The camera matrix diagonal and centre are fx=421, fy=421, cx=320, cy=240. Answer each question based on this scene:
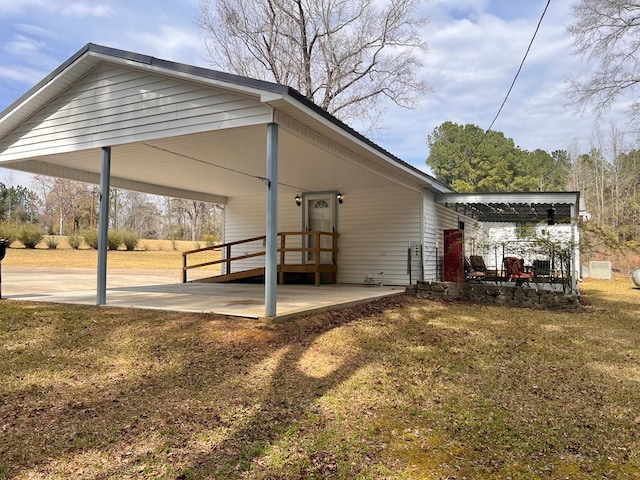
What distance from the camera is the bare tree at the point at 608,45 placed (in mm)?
15062

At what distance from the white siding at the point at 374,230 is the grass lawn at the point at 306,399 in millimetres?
4971

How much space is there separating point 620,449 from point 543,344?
9.34 ft

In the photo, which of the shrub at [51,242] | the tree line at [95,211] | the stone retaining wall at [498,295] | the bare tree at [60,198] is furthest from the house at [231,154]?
the bare tree at [60,198]

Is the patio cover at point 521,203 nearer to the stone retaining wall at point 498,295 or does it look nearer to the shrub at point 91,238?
the stone retaining wall at point 498,295

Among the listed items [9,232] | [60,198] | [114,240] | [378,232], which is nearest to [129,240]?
[114,240]

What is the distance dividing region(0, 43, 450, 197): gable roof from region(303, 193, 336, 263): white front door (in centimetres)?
324

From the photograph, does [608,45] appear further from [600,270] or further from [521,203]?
[521,203]

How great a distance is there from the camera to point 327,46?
19.0 metres

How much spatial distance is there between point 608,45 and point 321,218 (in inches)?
507

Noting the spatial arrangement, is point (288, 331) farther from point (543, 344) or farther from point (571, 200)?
point (571, 200)

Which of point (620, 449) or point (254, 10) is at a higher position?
point (254, 10)

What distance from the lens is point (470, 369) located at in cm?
417

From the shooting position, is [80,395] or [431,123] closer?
[80,395]

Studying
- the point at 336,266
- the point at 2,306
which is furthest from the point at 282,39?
the point at 2,306
